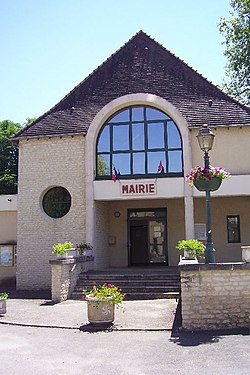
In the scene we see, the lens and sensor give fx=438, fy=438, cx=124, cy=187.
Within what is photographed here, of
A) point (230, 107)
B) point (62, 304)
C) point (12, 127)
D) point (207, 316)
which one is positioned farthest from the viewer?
point (12, 127)

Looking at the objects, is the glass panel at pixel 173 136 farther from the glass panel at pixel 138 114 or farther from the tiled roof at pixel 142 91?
the glass panel at pixel 138 114

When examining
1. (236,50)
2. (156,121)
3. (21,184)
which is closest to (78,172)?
(21,184)

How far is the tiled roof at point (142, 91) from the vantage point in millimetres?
18531

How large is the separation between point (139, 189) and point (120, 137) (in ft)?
8.26

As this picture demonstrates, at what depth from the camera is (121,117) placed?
19000 mm

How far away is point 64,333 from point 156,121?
10.9 meters

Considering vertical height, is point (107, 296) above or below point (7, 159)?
below

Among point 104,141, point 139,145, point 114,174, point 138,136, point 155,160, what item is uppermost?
point 138,136

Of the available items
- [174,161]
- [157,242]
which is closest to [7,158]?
[157,242]

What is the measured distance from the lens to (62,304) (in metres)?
14.3

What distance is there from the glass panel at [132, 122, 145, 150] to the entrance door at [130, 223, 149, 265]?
408 cm

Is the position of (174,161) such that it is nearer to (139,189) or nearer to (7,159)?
(139,189)

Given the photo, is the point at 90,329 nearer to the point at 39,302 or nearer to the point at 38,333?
the point at 38,333

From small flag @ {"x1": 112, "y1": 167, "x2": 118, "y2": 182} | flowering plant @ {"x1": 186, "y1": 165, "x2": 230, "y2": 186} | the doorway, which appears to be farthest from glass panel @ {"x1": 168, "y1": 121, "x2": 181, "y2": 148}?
flowering plant @ {"x1": 186, "y1": 165, "x2": 230, "y2": 186}
